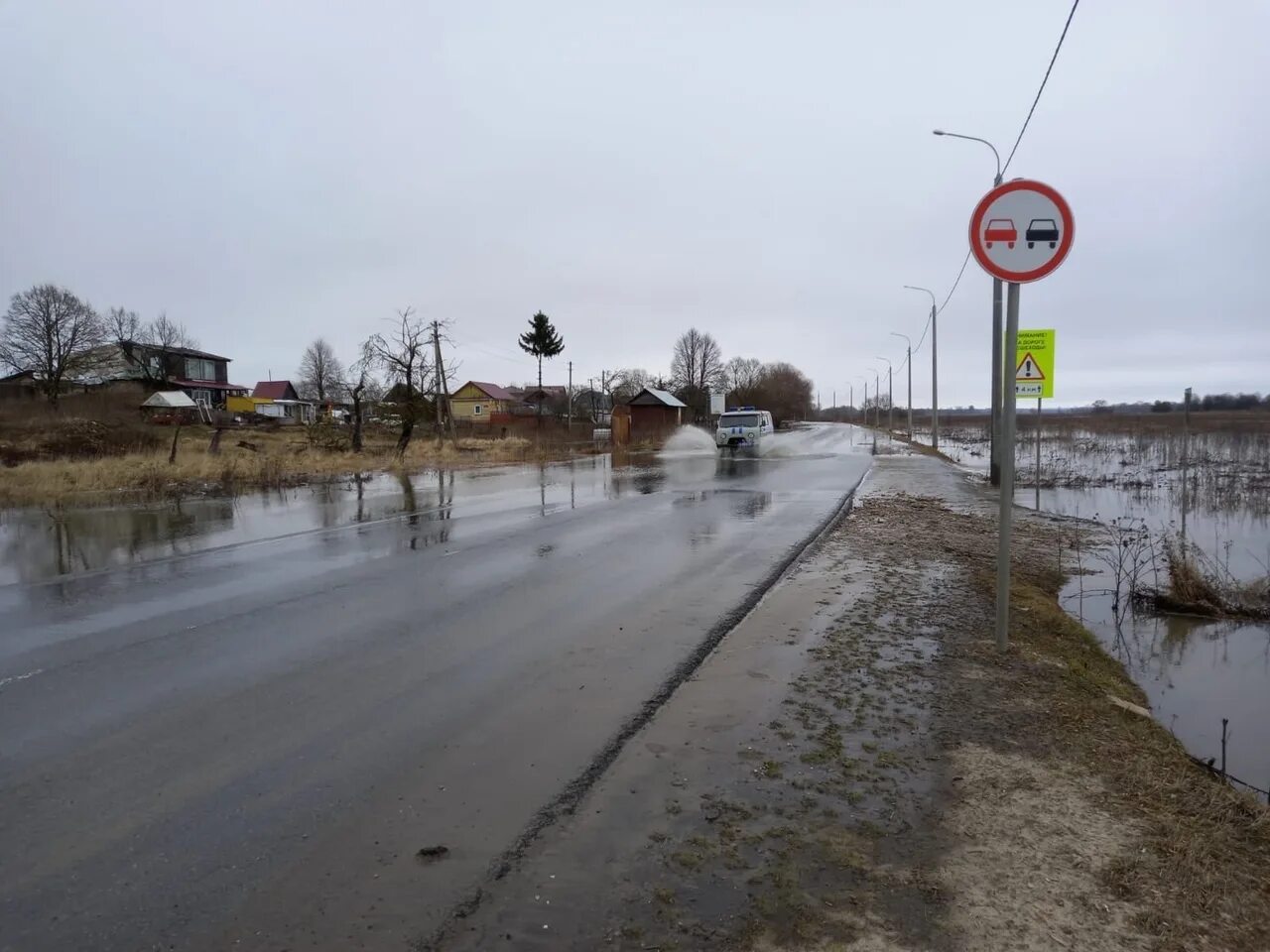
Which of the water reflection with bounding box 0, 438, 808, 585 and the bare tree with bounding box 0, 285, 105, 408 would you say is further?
the bare tree with bounding box 0, 285, 105, 408

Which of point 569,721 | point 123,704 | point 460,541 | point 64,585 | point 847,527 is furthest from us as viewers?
point 847,527

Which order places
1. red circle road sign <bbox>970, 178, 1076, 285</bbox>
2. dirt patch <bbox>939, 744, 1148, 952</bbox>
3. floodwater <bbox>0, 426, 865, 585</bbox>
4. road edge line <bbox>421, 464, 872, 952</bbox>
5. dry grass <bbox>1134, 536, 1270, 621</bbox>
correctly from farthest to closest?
floodwater <bbox>0, 426, 865, 585</bbox> < dry grass <bbox>1134, 536, 1270, 621</bbox> < red circle road sign <bbox>970, 178, 1076, 285</bbox> < road edge line <bbox>421, 464, 872, 952</bbox> < dirt patch <bbox>939, 744, 1148, 952</bbox>

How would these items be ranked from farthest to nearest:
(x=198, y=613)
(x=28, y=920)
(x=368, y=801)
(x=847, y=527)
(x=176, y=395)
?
(x=176, y=395), (x=847, y=527), (x=198, y=613), (x=368, y=801), (x=28, y=920)

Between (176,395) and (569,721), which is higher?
(176,395)

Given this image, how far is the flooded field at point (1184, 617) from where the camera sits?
5730 millimetres

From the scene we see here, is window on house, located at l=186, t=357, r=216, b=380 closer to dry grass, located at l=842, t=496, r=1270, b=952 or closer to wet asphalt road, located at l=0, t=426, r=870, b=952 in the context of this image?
wet asphalt road, located at l=0, t=426, r=870, b=952

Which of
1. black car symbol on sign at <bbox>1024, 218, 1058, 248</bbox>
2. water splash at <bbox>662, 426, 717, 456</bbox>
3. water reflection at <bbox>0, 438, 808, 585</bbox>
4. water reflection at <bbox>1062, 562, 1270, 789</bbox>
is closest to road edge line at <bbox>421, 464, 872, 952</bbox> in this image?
water reflection at <bbox>1062, 562, 1270, 789</bbox>

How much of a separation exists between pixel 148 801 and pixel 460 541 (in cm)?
750

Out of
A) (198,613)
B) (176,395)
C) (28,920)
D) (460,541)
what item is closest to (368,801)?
(28,920)

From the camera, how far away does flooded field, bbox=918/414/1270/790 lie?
226 inches

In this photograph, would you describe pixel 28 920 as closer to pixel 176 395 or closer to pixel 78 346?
pixel 176 395

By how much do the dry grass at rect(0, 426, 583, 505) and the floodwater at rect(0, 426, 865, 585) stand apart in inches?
51.1

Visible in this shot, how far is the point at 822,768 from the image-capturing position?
13.2 feet

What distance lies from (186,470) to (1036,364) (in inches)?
802
